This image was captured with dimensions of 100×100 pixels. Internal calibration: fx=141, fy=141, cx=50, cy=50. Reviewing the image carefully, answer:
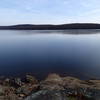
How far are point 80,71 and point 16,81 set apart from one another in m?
5.94

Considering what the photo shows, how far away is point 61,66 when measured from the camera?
1430 cm

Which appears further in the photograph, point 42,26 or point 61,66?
point 42,26

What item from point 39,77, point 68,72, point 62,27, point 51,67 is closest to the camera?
point 39,77

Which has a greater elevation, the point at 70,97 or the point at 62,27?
the point at 62,27

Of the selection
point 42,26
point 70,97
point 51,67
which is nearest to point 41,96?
point 70,97

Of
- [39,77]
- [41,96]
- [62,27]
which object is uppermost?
[62,27]

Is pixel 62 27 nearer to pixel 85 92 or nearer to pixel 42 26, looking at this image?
pixel 42 26

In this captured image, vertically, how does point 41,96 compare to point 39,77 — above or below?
above

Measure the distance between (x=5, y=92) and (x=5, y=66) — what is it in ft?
22.0

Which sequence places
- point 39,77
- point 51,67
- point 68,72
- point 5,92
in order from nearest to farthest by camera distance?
point 5,92 < point 39,77 < point 68,72 < point 51,67

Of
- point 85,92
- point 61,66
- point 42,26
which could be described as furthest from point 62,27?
point 85,92

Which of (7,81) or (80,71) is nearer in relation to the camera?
(7,81)

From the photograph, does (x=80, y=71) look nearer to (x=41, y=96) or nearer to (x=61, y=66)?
(x=61, y=66)

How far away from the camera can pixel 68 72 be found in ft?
42.2
